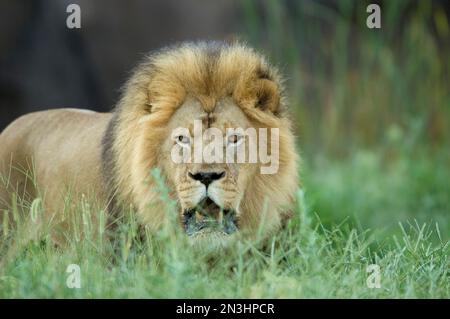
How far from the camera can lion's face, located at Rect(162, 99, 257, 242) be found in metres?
3.97

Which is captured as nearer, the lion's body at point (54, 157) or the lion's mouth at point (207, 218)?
the lion's mouth at point (207, 218)

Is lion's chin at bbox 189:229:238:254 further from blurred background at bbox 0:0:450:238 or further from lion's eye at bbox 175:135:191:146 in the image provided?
blurred background at bbox 0:0:450:238

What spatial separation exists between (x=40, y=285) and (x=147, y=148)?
82 centimetres

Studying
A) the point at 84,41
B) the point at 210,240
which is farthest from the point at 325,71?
the point at 210,240

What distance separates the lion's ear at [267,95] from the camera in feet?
14.3

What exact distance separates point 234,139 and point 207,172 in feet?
0.91

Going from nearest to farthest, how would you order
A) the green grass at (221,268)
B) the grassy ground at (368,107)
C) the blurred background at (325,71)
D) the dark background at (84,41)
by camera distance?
1. the green grass at (221,268)
2. the grassy ground at (368,107)
3. the blurred background at (325,71)
4. the dark background at (84,41)

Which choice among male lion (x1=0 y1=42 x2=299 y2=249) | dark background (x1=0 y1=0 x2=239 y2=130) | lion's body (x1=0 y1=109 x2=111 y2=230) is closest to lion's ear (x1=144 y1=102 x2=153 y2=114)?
male lion (x1=0 y1=42 x2=299 y2=249)

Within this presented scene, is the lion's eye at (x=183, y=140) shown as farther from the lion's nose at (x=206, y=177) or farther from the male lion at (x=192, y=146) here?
the lion's nose at (x=206, y=177)

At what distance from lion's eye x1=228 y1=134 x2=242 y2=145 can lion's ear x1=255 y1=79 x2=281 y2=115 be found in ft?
0.82

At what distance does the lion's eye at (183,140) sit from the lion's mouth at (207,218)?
262 mm

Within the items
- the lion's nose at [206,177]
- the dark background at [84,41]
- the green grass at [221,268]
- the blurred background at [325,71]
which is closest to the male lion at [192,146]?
the lion's nose at [206,177]

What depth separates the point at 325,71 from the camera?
10180 mm
